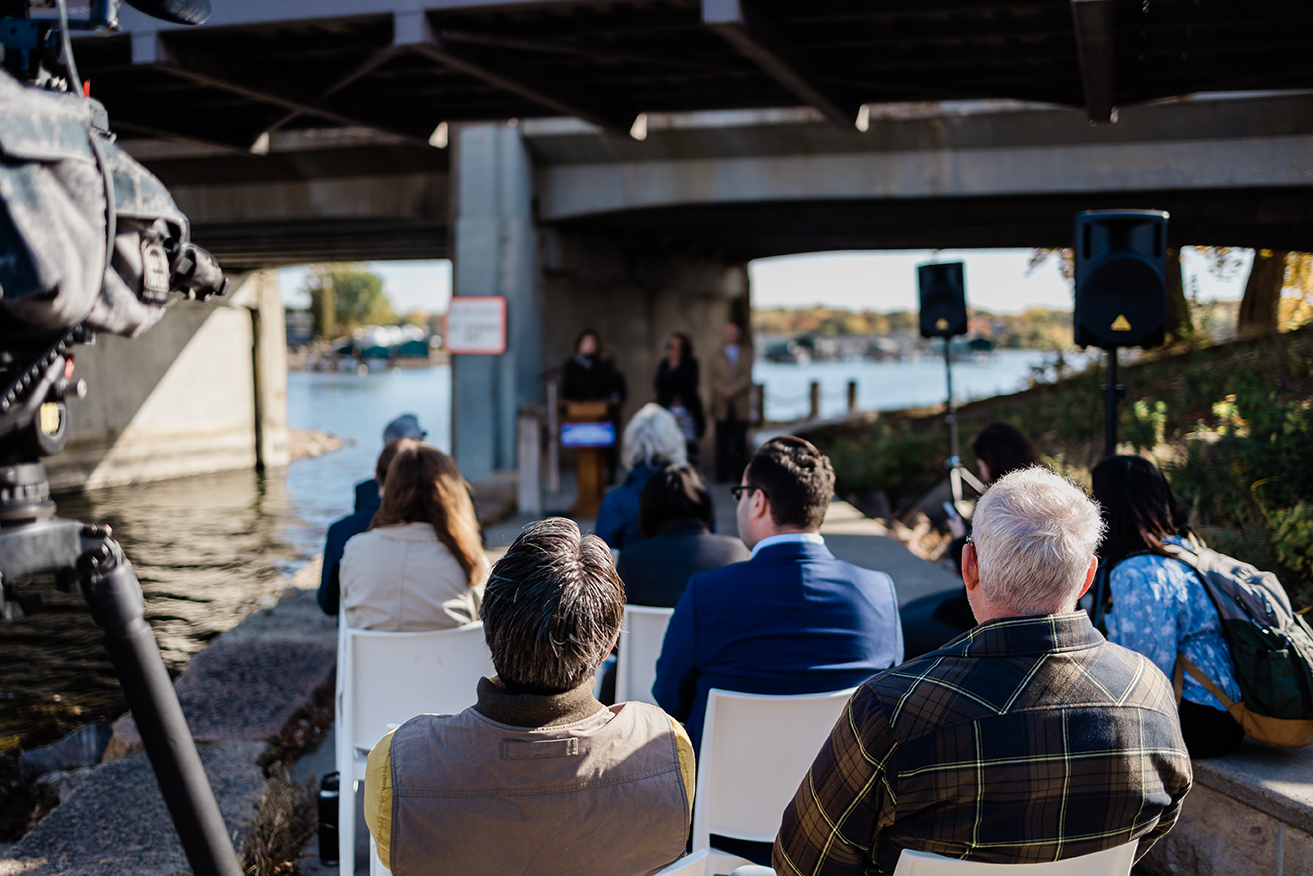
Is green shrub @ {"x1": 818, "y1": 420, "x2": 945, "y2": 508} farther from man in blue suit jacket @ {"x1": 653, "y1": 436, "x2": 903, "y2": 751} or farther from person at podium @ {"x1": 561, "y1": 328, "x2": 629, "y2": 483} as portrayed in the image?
man in blue suit jacket @ {"x1": 653, "y1": 436, "x2": 903, "y2": 751}

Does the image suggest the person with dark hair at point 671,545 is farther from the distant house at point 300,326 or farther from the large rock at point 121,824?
the distant house at point 300,326

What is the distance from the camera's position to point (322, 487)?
15727 millimetres

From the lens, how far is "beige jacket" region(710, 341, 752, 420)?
10367mm

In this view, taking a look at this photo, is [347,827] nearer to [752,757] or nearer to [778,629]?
[752,757]

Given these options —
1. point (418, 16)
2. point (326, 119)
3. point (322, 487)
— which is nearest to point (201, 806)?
point (418, 16)

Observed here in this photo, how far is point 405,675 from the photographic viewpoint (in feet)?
9.20

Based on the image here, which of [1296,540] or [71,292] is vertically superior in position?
[71,292]

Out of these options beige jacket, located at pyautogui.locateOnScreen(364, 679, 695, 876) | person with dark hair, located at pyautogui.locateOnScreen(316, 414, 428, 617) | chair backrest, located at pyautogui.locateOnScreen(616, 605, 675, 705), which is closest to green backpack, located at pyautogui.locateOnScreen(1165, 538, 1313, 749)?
chair backrest, located at pyautogui.locateOnScreen(616, 605, 675, 705)

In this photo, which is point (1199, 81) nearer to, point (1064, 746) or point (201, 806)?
point (1064, 746)

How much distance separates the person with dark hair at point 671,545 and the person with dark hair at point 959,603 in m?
0.88

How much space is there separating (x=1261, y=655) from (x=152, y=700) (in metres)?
2.43

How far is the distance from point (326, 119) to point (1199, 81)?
621cm

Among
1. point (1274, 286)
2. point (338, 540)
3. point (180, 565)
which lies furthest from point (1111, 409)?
point (1274, 286)

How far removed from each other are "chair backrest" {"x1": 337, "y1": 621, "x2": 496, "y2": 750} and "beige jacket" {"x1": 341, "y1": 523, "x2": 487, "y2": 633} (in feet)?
0.77
